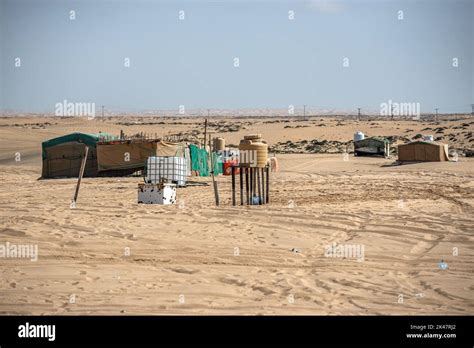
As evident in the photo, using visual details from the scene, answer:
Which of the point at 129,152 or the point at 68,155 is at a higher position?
the point at 129,152

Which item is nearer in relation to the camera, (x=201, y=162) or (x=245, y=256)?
(x=245, y=256)

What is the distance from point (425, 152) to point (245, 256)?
22810 mm

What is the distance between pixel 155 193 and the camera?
16984 millimetres

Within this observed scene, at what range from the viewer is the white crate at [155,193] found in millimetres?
16875

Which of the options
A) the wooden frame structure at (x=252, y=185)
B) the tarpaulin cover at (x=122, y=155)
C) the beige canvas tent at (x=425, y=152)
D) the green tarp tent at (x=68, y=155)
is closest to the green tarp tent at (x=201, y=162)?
the tarpaulin cover at (x=122, y=155)

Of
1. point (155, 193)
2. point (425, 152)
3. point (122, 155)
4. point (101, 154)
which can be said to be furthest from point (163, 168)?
point (425, 152)

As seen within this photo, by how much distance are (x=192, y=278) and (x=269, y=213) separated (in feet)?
16.9

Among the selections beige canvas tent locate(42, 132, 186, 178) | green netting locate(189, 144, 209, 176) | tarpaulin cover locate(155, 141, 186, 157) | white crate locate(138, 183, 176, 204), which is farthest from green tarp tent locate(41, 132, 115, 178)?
white crate locate(138, 183, 176, 204)

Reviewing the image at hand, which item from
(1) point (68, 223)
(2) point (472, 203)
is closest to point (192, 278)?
(1) point (68, 223)

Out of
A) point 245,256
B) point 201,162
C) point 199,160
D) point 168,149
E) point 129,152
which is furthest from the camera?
point 201,162

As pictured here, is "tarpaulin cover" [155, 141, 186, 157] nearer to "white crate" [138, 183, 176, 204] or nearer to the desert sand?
the desert sand

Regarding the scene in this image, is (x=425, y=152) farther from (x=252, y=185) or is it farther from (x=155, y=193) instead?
(x=155, y=193)
